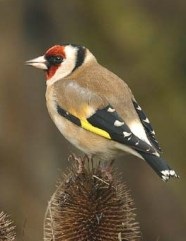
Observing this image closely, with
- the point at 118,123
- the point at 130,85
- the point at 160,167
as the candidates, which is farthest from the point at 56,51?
the point at 130,85

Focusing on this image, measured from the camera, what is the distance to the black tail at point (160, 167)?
7652 mm

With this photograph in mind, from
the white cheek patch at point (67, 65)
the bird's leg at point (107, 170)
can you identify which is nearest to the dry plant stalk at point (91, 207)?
the bird's leg at point (107, 170)

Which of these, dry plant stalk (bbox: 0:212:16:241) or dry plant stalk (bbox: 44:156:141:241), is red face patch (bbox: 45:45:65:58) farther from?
dry plant stalk (bbox: 0:212:16:241)

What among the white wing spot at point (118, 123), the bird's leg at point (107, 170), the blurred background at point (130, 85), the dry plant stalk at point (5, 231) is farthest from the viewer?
the blurred background at point (130, 85)

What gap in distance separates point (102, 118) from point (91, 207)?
67 cm

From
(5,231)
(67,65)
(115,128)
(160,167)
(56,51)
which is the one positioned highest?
(56,51)

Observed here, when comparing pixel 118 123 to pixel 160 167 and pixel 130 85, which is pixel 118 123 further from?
pixel 130 85

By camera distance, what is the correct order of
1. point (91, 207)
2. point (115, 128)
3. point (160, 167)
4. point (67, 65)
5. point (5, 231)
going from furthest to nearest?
1. point (67, 65)
2. point (115, 128)
3. point (91, 207)
4. point (160, 167)
5. point (5, 231)

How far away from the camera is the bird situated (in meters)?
7.95

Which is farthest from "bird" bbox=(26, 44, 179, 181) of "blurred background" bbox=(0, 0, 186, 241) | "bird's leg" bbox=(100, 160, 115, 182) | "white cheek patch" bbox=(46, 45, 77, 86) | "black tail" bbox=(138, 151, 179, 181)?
"blurred background" bbox=(0, 0, 186, 241)

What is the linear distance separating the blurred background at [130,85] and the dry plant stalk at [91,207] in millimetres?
7220

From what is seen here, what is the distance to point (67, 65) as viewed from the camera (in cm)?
895

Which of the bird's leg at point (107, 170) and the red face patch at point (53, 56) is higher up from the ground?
the red face patch at point (53, 56)

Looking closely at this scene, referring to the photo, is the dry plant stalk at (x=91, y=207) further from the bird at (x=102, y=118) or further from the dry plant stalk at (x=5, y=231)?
the dry plant stalk at (x=5, y=231)
